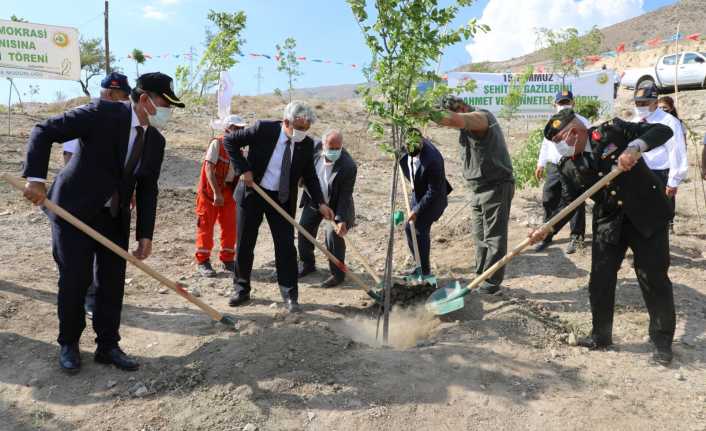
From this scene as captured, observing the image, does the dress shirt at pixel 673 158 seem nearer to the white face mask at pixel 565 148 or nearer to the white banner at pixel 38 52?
the white face mask at pixel 565 148

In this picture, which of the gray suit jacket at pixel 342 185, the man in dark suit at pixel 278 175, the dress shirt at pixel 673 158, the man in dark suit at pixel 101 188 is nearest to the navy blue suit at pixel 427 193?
the gray suit jacket at pixel 342 185

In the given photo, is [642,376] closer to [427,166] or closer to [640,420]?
[640,420]

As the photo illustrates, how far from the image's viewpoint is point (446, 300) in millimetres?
4543

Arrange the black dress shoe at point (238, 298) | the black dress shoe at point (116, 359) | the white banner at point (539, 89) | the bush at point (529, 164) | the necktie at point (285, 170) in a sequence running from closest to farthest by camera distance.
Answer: the black dress shoe at point (116, 359) → the necktie at point (285, 170) → the black dress shoe at point (238, 298) → the bush at point (529, 164) → the white banner at point (539, 89)

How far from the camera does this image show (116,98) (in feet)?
15.0

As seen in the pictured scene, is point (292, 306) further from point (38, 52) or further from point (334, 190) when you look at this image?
point (38, 52)

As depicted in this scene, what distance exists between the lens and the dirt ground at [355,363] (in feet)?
10.0

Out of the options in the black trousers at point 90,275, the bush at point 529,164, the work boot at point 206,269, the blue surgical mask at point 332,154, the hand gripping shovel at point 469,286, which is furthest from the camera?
the bush at point 529,164

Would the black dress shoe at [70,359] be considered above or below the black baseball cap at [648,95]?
below

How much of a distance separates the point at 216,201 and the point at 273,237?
1125mm

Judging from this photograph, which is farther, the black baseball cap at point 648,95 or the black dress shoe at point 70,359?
the black baseball cap at point 648,95

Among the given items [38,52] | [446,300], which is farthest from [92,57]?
[446,300]

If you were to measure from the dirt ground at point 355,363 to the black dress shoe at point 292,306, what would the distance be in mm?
123

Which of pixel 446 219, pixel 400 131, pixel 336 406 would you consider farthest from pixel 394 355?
pixel 446 219
